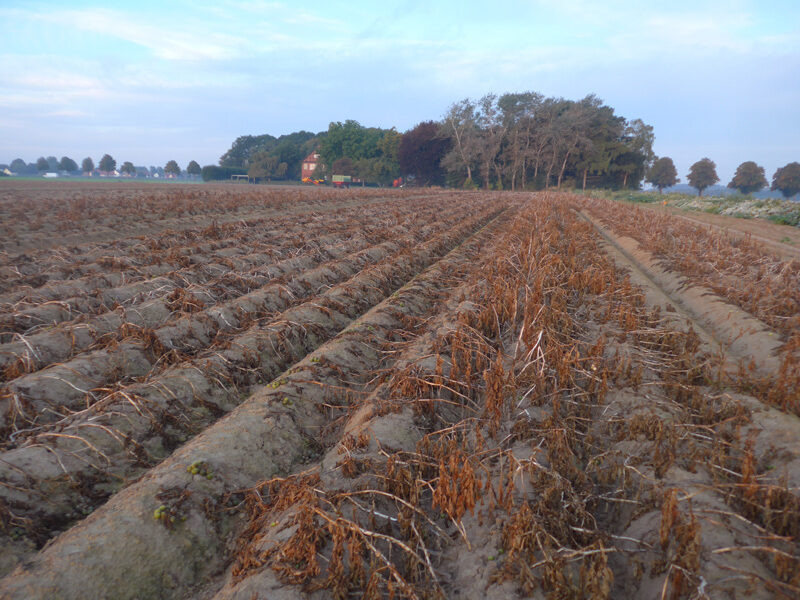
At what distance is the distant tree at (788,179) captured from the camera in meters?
73.5

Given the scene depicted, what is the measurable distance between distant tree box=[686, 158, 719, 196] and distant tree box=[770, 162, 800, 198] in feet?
31.4

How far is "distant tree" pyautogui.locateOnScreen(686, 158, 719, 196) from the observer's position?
8325 cm

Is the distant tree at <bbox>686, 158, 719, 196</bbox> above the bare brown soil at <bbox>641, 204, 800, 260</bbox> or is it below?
above

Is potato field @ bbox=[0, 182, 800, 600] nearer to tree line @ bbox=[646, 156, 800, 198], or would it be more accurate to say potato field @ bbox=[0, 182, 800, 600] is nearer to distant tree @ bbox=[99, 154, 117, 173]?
tree line @ bbox=[646, 156, 800, 198]

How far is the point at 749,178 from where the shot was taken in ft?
Result: 271

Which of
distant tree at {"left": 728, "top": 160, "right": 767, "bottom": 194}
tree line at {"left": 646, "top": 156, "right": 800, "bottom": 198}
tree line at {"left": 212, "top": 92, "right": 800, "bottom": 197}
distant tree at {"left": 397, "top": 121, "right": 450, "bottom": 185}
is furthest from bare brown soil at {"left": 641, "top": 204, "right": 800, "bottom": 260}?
distant tree at {"left": 728, "top": 160, "right": 767, "bottom": 194}

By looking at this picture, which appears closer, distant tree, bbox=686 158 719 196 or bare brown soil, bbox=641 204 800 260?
bare brown soil, bbox=641 204 800 260

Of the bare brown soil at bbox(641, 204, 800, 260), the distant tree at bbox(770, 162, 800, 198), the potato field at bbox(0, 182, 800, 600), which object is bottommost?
the potato field at bbox(0, 182, 800, 600)

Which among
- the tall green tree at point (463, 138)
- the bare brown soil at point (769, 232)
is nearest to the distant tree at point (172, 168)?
the tall green tree at point (463, 138)

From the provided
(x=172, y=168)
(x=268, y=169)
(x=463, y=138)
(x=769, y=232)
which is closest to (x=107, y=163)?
(x=172, y=168)

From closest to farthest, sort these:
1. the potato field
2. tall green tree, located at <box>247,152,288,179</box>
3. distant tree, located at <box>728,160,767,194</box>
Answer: the potato field → distant tree, located at <box>728,160,767,194</box> → tall green tree, located at <box>247,152,288,179</box>

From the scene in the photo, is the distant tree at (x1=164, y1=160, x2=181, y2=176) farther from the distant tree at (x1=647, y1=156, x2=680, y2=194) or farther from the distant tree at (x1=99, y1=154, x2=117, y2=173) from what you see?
the distant tree at (x1=647, y1=156, x2=680, y2=194)

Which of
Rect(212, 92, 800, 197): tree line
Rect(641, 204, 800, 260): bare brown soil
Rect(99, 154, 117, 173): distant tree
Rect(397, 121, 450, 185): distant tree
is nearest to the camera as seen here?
Rect(641, 204, 800, 260): bare brown soil

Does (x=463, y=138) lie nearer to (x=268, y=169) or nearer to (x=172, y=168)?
(x=268, y=169)
